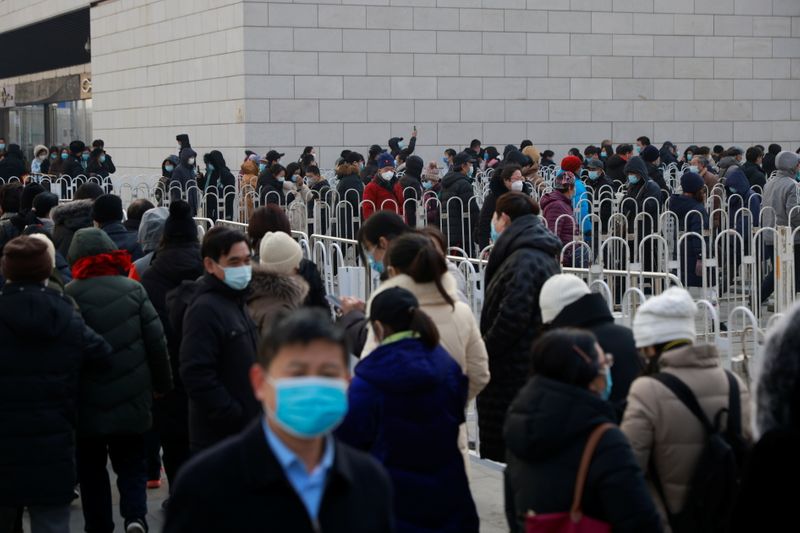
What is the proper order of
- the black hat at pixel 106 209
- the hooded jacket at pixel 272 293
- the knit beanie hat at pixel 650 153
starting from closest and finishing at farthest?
the hooded jacket at pixel 272 293 < the black hat at pixel 106 209 < the knit beanie hat at pixel 650 153

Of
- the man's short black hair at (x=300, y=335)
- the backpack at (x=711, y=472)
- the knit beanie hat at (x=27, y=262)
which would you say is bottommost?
the backpack at (x=711, y=472)

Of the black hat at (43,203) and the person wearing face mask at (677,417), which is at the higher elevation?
the black hat at (43,203)

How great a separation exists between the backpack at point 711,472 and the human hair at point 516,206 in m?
2.40

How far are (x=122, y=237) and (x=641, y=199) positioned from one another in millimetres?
7818

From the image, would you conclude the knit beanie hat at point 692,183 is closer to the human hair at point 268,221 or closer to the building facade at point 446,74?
the human hair at point 268,221

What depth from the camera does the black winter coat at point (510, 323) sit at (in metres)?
6.63

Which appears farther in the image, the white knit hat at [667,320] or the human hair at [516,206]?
the human hair at [516,206]

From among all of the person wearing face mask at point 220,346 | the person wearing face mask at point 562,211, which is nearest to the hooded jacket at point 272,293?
the person wearing face mask at point 220,346

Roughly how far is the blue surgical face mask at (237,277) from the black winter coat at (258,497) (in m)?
2.94

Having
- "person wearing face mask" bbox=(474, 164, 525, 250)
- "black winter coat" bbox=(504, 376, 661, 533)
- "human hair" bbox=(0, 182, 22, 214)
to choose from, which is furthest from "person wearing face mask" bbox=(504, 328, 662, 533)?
"human hair" bbox=(0, 182, 22, 214)

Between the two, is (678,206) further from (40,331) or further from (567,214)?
(40,331)

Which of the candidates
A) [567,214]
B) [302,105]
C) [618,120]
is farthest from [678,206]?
[618,120]

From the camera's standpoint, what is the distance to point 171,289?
7469 mm

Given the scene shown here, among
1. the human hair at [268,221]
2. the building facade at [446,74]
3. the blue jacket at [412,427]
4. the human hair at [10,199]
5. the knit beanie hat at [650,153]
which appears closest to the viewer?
the blue jacket at [412,427]
